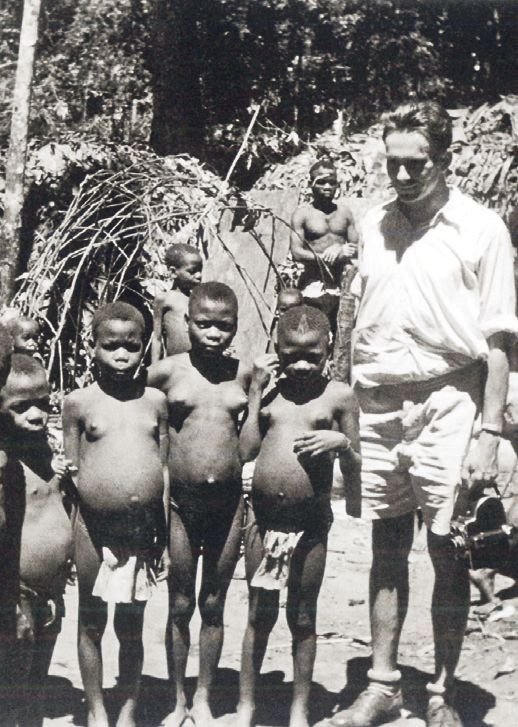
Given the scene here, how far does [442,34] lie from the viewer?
17.1m

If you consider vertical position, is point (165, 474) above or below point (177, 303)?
below

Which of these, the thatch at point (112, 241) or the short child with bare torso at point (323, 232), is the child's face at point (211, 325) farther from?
the short child with bare torso at point (323, 232)

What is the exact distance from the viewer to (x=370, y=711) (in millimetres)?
3627

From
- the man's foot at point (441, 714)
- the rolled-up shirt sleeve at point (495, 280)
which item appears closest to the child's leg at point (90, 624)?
the man's foot at point (441, 714)

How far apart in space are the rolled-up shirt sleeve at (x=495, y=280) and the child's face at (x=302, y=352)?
566 mm

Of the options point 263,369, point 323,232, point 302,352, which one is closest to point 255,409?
point 263,369

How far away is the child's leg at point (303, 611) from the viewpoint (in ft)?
11.6

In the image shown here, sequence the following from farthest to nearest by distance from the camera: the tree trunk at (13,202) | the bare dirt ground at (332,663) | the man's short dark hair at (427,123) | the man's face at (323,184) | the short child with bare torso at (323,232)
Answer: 1. the tree trunk at (13,202)
2. the man's face at (323,184)
3. the short child with bare torso at (323,232)
4. the bare dirt ground at (332,663)
5. the man's short dark hair at (427,123)

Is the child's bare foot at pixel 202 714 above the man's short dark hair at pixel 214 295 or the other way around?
the other way around

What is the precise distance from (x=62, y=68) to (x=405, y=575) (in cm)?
1556

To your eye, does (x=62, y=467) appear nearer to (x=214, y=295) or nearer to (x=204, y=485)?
(x=204, y=485)

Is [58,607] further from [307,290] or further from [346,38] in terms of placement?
[346,38]

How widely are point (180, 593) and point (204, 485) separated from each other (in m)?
0.40

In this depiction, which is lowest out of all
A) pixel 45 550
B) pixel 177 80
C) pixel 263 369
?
pixel 45 550
